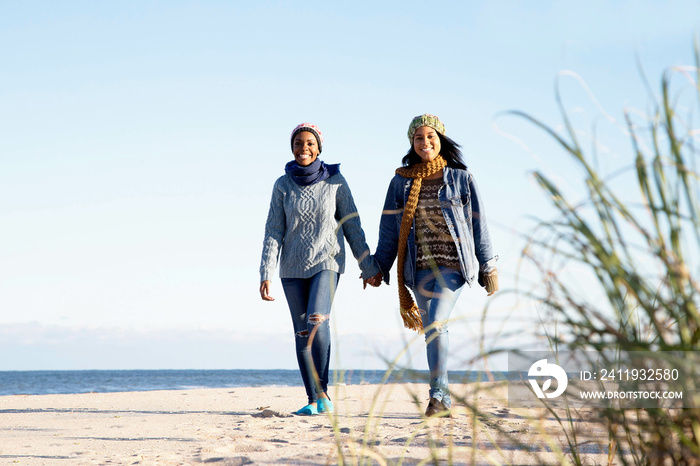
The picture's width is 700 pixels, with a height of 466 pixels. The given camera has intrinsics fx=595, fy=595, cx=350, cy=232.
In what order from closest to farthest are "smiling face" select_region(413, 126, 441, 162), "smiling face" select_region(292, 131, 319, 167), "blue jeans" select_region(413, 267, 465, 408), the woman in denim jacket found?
"blue jeans" select_region(413, 267, 465, 408)
the woman in denim jacket
"smiling face" select_region(413, 126, 441, 162)
"smiling face" select_region(292, 131, 319, 167)

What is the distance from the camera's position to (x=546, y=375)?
1721 mm

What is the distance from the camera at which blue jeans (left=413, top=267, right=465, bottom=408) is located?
3.50 m

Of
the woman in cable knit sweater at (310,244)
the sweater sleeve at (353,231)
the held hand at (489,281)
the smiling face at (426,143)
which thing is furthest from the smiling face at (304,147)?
the held hand at (489,281)

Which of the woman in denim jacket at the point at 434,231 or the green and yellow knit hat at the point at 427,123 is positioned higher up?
the green and yellow knit hat at the point at 427,123

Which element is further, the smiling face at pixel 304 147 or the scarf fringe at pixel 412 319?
the smiling face at pixel 304 147

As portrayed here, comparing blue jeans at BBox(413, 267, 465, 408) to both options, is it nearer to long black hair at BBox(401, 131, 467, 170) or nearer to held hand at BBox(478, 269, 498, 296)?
held hand at BBox(478, 269, 498, 296)

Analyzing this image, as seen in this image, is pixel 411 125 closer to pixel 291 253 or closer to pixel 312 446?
pixel 291 253

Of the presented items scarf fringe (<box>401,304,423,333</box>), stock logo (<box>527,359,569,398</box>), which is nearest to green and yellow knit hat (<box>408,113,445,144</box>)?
scarf fringe (<box>401,304,423,333</box>)

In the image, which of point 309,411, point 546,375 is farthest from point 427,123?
point 546,375

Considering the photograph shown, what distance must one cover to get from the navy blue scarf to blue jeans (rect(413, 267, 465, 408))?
3.36 ft

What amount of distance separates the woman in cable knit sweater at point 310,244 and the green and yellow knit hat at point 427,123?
0.68 m

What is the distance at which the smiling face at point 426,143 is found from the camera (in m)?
3.90

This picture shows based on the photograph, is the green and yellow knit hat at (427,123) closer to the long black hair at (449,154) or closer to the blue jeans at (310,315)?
the long black hair at (449,154)

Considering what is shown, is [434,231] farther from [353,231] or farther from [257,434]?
[257,434]
